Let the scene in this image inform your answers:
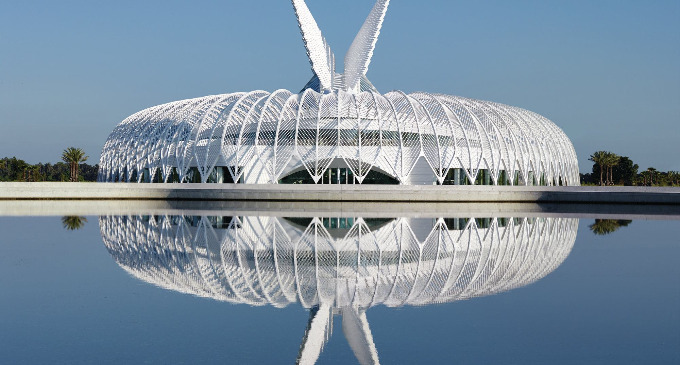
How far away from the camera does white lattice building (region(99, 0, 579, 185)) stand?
46.8m

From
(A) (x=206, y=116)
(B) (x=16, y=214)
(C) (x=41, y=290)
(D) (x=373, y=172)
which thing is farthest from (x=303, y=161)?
(C) (x=41, y=290)

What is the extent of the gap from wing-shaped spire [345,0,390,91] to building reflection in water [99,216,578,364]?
31760 mm

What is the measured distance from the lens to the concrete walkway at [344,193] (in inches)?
1484

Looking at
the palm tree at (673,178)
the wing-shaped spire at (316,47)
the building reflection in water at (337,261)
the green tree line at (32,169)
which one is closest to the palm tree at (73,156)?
the green tree line at (32,169)

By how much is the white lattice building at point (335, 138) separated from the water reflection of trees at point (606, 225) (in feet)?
70.2

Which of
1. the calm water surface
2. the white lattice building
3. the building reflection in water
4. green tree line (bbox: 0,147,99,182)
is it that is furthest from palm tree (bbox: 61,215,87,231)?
green tree line (bbox: 0,147,99,182)

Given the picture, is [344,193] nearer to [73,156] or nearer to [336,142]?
[336,142]

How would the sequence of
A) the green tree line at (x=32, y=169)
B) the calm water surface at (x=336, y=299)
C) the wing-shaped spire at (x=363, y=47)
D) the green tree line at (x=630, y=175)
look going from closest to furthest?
the calm water surface at (x=336, y=299) < the wing-shaped spire at (x=363, y=47) < the green tree line at (x=32, y=169) < the green tree line at (x=630, y=175)

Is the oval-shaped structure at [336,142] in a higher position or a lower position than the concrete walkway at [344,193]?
higher

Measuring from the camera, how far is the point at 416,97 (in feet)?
173

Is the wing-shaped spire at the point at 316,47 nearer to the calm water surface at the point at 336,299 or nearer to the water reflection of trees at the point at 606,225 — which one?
the water reflection of trees at the point at 606,225

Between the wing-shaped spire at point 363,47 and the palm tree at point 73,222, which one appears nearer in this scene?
the palm tree at point 73,222

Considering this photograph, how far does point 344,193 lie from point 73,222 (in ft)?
56.4

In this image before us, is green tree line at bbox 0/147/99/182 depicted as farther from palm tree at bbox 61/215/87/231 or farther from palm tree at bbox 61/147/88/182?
palm tree at bbox 61/215/87/231
